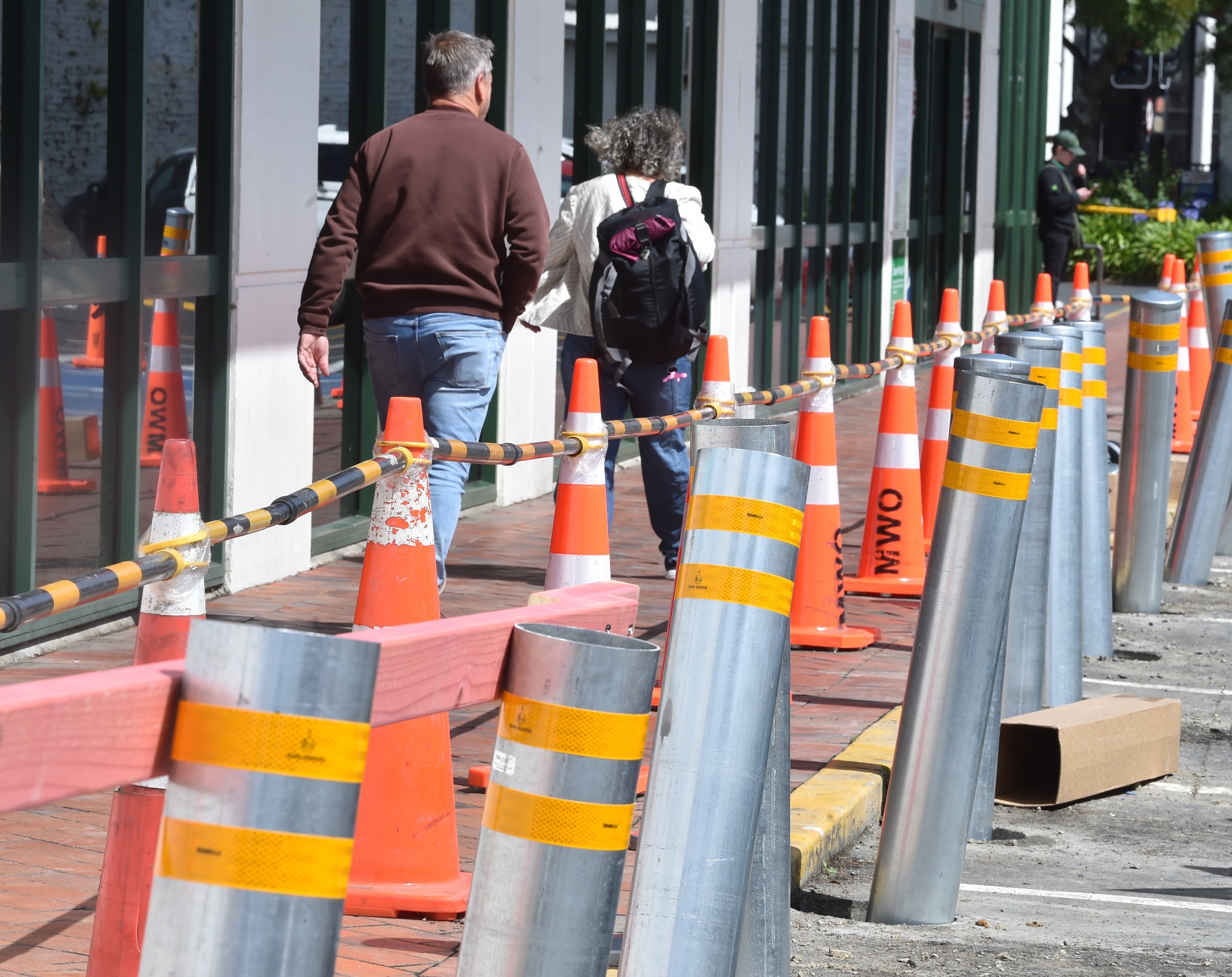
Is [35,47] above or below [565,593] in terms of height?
above

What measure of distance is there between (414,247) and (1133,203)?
32.3 metres

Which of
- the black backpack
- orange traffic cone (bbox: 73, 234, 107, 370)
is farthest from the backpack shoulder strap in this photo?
orange traffic cone (bbox: 73, 234, 107, 370)

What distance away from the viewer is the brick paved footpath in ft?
12.5

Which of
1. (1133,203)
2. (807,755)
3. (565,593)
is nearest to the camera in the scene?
(565,593)

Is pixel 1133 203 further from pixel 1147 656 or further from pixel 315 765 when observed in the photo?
pixel 315 765

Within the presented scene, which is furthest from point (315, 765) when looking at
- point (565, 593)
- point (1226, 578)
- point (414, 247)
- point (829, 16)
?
point (829, 16)

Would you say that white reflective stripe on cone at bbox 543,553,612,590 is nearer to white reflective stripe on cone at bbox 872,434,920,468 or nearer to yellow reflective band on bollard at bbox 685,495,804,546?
yellow reflective band on bollard at bbox 685,495,804,546

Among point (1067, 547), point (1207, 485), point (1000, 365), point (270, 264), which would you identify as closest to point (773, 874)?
point (1000, 365)

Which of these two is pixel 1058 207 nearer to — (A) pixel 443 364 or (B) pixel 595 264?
(B) pixel 595 264

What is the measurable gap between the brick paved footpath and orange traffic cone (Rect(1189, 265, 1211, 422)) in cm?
358

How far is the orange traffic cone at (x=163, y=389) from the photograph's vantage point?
7137 millimetres

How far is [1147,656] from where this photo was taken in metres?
7.55

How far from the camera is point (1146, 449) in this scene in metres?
8.30

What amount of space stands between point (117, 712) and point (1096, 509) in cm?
604
